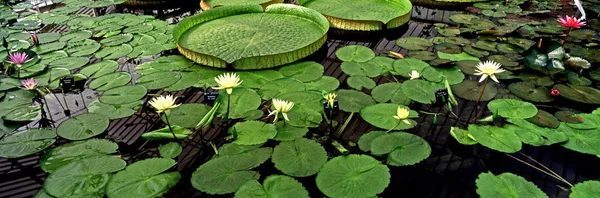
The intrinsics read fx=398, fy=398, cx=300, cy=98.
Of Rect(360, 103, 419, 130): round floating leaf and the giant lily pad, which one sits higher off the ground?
the giant lily pad

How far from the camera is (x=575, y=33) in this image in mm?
3482

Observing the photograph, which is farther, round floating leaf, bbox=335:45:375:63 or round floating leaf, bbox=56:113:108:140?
round floating leaf, bbox=335:45:375:63

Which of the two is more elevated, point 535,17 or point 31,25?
point 31,25

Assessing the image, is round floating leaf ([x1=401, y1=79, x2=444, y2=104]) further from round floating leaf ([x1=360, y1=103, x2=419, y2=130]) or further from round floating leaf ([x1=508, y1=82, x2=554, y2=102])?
round floating leaf ([x1=508, y1=82, x2=554, y2=102])

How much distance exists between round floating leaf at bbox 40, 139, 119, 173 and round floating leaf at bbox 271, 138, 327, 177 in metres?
0.86

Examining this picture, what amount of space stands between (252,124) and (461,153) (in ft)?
3.70

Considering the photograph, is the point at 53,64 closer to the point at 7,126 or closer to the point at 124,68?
the point at 124,68

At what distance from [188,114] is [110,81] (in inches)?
31.6

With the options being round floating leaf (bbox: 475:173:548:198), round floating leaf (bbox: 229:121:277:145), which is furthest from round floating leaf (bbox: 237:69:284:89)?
round floating leaf (bbox: 475:173:548:198)

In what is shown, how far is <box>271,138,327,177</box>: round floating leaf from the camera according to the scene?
1.88 m

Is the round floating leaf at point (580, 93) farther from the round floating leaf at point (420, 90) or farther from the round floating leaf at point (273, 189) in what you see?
the round floating leaf at point (273, 189)

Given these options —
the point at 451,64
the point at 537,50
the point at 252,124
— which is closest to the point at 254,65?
the point at 252,124

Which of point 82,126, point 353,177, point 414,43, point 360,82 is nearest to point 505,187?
point 353,177

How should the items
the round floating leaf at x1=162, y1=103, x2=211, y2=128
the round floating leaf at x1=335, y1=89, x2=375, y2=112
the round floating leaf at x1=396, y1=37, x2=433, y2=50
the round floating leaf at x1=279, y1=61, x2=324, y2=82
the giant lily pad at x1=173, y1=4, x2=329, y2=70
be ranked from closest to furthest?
the round floating leaf at x1=162, y1=103, x2=211, y2=128
the round floating leaf at x1=335, y1=89, x2=375, y2=112
the round floating leaf at x1=279, y1=61, x2=324, y2=82
the giant lily pad at x1=173, y1=4, x2=329, y2=70
the round floating leaf at x1=396, y1=37, x2=433, y2=50
